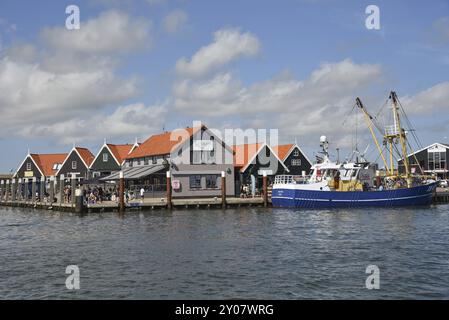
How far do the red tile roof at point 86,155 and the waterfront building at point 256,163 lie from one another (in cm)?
2621

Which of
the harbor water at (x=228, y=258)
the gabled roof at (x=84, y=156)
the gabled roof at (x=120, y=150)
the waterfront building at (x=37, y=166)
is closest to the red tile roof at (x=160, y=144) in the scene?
the gabled roof at (x=120, y=150)

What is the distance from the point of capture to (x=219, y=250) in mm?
25688

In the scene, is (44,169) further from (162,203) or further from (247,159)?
(162,203)

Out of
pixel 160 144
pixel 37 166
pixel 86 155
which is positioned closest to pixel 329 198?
pixel 160 144

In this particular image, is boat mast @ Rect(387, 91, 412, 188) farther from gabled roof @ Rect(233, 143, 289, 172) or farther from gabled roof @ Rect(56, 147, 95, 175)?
gabled roof @ Rect(56, 147, 95, 175)

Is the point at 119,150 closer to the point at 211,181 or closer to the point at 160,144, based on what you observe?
the point at 160,144

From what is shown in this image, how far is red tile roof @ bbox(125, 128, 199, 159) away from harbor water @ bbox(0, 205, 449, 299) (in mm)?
24857

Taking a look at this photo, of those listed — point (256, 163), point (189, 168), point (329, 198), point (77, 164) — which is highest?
point (77, 164)

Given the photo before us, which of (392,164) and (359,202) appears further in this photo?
(392,164)

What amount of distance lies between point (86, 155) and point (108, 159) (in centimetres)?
774

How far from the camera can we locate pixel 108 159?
82188 millimetres
